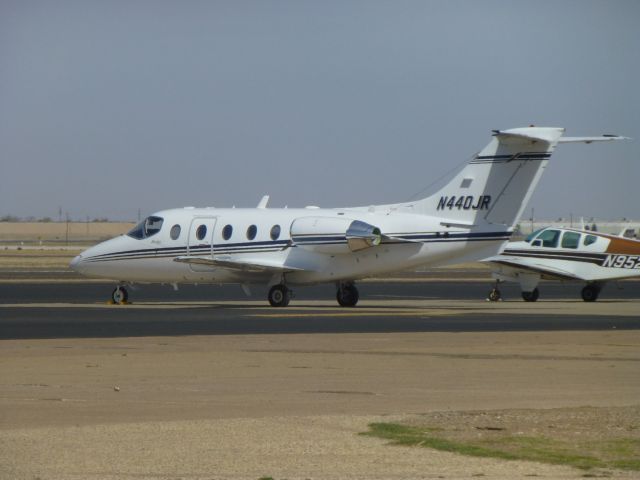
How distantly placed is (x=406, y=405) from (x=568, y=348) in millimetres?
7927

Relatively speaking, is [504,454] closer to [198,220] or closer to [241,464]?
[241,464]

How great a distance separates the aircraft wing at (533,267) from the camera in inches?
1618

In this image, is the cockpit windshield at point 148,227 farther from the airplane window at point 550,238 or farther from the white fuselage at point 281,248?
the airplane window at point 550,238

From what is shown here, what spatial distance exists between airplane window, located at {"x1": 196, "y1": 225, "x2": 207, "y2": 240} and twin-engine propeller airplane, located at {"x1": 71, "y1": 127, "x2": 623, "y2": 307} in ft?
0.10

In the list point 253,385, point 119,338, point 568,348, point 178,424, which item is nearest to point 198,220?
point 119,338

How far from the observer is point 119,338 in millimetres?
23859

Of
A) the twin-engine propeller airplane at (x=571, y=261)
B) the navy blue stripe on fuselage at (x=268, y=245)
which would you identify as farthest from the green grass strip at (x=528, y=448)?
the twin-engine propeller airplane at (x=571, y=261)

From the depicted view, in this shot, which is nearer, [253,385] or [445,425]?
[445,425]

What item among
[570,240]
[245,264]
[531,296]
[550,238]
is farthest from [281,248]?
[570,240]

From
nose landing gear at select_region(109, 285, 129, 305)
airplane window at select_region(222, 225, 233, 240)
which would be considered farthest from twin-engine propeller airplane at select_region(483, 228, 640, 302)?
nose landing gear at select_region(109, 285, 129, 305)

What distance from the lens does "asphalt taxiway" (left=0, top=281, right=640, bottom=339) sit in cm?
2652

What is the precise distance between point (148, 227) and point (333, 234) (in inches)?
268

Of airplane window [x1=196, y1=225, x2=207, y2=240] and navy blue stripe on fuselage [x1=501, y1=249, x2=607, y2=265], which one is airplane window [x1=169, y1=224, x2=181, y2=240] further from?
navy blue stripe on fuselage [x1=501, y1=249, x2=607, y2=265]

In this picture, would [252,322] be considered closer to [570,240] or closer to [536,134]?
[536,134]
